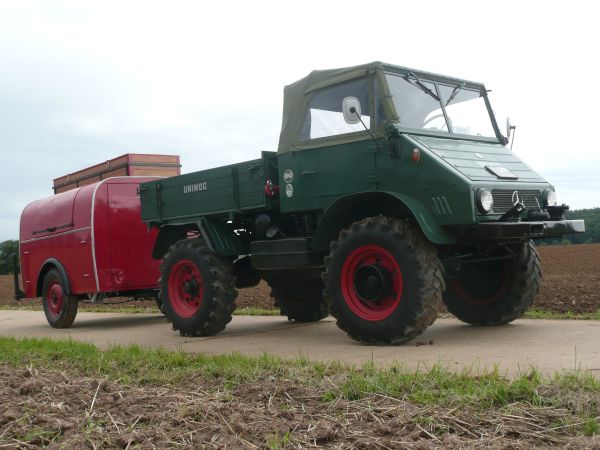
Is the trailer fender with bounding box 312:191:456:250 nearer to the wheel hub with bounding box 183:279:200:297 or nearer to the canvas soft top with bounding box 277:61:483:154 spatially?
the canvas soft top with bounding box 277:61:483:154

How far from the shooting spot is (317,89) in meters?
7.38

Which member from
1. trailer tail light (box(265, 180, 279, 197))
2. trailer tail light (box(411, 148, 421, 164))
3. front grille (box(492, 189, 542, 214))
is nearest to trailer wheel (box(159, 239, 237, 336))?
trailer tail light (box(265, 180, 279, 197))

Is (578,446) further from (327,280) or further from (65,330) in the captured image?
(65,330)

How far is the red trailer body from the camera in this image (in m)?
9.93

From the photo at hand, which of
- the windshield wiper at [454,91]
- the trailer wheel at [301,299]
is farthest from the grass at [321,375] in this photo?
the windshield wiper at [454,91]

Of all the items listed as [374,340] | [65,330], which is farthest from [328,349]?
[65,330]

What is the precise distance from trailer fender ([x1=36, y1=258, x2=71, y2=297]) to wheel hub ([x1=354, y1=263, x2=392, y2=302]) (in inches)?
211

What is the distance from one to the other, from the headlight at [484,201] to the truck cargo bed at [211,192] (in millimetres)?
2466

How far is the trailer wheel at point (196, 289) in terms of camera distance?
7898 mm

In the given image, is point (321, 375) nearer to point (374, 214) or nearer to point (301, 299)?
point (374, 214)

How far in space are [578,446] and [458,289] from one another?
4674mm

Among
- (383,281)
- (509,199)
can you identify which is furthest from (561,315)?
(383,281)

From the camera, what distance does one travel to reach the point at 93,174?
12664 millimetres

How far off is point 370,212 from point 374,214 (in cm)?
4
